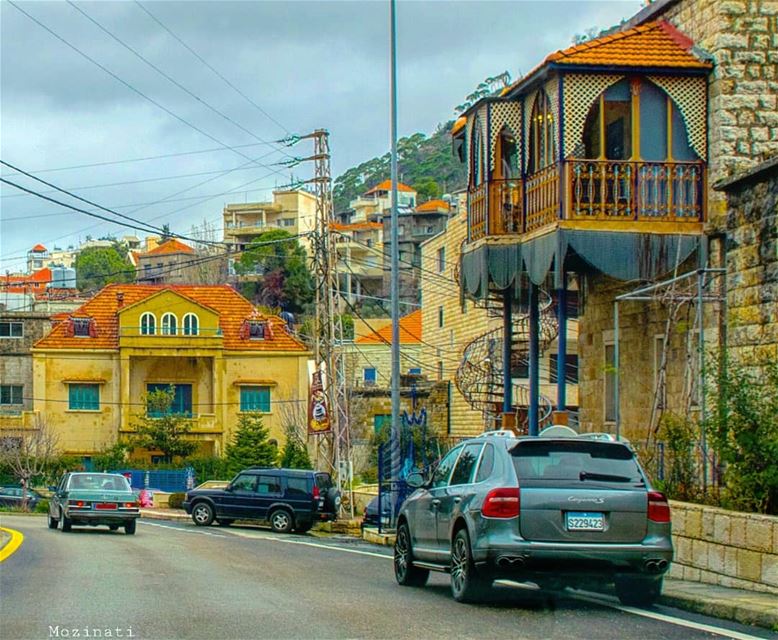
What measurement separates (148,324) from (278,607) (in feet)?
177

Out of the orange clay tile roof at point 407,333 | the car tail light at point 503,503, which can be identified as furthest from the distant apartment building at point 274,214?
the car tail light at point 503,503

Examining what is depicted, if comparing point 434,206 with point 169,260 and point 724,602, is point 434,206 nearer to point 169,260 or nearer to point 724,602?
point 169,260

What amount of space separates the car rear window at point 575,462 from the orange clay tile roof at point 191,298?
5365 cm

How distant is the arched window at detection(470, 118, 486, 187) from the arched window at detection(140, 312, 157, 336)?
43.0 m

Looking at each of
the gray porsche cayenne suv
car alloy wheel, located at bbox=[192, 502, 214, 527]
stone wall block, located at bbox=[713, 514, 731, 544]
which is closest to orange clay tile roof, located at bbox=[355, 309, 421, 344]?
car alloy wheel, located at bbox=[192, 502, 214, 527]

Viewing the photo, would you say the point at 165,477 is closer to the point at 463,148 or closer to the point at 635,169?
the point at 463,148

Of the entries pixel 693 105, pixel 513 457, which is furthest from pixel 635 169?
pixel 513 457

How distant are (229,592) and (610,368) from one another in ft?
34.2

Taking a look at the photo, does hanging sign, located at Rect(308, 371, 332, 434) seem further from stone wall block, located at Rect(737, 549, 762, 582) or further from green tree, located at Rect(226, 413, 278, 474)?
stone wall block, located at Rect(737, 549, 762, 582)

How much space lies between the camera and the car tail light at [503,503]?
12625mm

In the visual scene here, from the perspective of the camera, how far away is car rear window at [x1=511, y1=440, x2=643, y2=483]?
12.9 meters

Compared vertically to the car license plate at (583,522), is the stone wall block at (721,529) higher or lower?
lower

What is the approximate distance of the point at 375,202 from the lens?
150 m

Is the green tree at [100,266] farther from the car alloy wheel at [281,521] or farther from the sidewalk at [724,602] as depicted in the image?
the sidewalk at [724,602]
